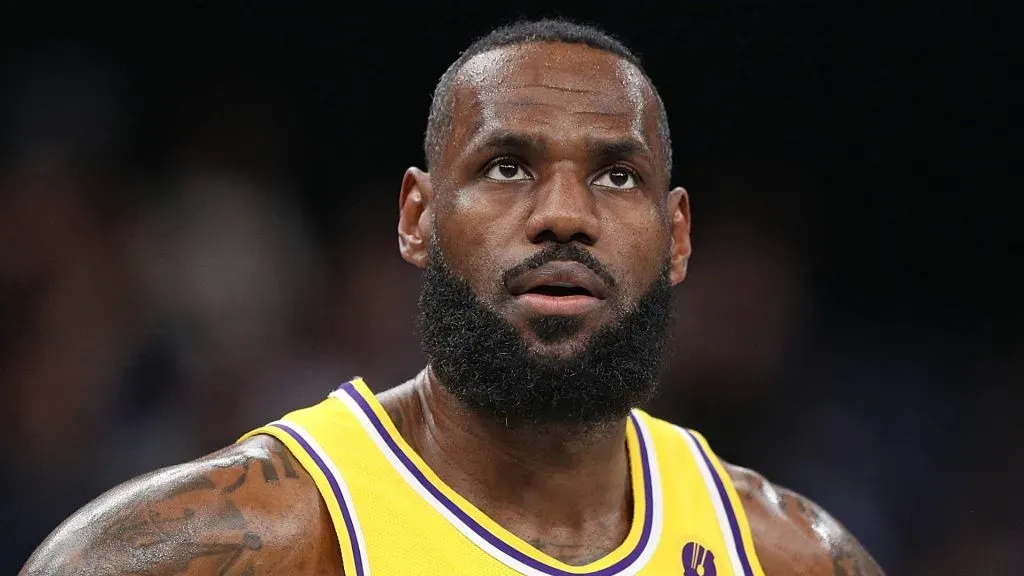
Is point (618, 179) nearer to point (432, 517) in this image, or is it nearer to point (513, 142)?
point (513, 142)

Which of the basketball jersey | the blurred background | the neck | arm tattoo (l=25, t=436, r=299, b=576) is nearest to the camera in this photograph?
arm tattoo (l=25, t=436, r=299, b=576)

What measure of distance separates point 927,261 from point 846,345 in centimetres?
61

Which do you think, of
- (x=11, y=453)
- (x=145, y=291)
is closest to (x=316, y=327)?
(x=145, y=291)

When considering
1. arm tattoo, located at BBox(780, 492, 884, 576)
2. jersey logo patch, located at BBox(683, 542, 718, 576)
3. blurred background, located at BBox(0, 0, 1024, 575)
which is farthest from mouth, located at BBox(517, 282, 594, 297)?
blurred background, located at BBox(0, 0, 1024, 575)

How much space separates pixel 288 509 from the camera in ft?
8.50

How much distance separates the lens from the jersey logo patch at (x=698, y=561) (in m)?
2.97

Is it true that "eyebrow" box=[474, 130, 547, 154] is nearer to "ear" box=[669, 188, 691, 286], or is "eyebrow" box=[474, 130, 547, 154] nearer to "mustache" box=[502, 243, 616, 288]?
"mustache" box=[502, 243, 616, 288]

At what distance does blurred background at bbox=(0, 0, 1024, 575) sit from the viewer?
202 inches

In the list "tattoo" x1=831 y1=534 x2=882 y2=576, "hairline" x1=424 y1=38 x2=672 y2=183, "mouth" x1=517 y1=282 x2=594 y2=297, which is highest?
"hairline" x1=424 y1=38 x2=672 y2=183

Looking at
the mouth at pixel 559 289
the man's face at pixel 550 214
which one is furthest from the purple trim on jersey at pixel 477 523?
the mouth at pixel 559 289

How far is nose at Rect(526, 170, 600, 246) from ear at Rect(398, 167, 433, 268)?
15.3 inches

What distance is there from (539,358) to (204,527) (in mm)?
772

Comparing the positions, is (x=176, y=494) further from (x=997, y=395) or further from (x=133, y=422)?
(x=997, y=395)

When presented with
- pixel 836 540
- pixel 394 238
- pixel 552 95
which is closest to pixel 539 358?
pixel 552 95
